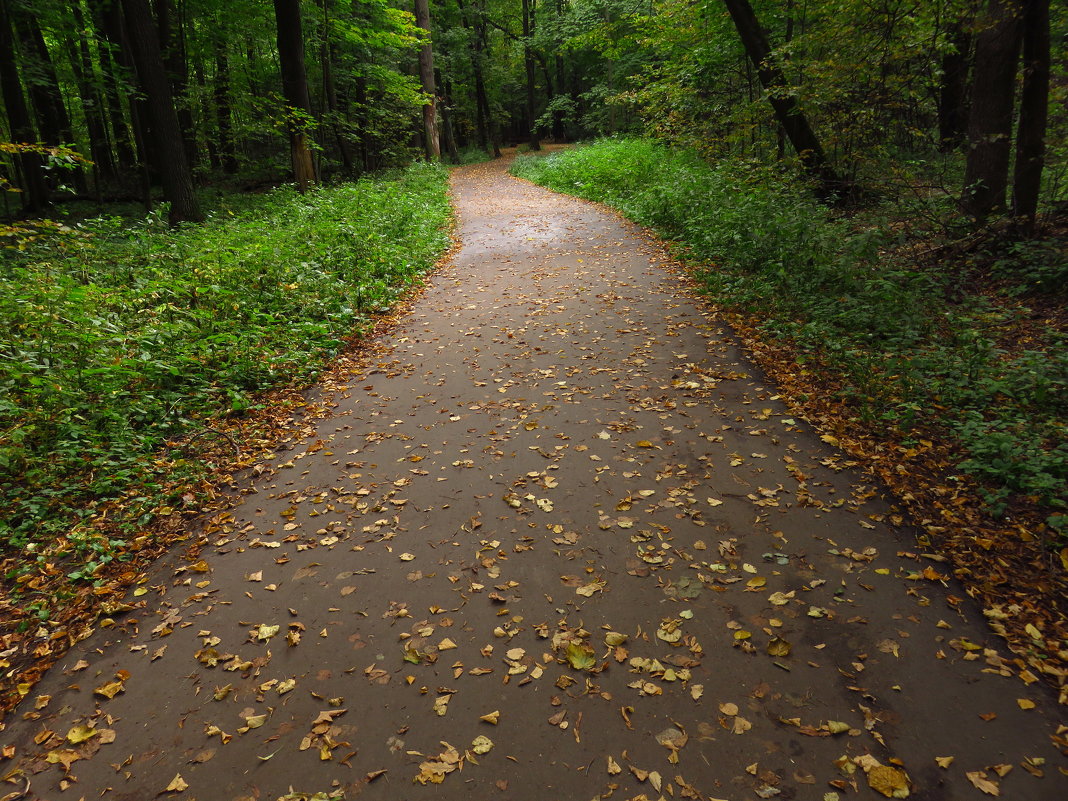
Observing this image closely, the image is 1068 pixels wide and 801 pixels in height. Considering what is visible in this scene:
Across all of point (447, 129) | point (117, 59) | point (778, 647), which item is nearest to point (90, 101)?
point (117, 59)

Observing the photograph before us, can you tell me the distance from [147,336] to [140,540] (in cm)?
284

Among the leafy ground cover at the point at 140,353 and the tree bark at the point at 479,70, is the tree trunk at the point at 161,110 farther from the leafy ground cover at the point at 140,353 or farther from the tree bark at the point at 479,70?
the tree bark at the point at 479,70

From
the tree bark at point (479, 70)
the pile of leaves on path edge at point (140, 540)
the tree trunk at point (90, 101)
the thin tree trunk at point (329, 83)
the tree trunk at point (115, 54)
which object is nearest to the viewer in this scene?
the pile of leaves on path edge at point (140, 540)

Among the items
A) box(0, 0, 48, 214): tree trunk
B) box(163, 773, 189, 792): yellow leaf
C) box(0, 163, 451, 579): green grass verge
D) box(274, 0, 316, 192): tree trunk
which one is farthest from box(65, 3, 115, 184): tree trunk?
box(163, 773, 189, 792): yellow leaf

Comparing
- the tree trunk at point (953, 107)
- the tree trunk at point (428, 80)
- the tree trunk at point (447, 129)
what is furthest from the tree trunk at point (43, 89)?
the tree trunk at point (953, 107)

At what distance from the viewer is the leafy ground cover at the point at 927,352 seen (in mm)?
3701

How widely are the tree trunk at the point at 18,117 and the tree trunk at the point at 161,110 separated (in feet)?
14.2

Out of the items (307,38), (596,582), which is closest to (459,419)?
(596,582)

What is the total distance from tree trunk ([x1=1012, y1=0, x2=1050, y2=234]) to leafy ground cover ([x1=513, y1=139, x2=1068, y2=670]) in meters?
0.57

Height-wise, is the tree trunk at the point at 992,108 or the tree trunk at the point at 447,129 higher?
the tree trunk at the point at 447,129

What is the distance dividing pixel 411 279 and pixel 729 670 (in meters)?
8.88

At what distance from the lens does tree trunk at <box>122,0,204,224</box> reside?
34.0 feet

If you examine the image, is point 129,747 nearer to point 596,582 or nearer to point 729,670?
point 596,582

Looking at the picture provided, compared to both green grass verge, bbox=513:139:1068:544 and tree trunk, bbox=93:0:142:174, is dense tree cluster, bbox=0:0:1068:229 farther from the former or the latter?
green grass verge, bbox=513:139:1068:544
